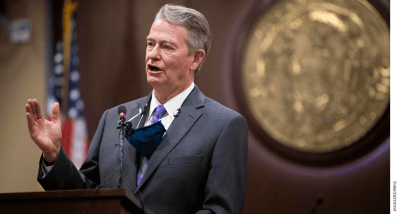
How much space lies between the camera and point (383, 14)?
284 cm

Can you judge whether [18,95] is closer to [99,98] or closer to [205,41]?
[99,98]

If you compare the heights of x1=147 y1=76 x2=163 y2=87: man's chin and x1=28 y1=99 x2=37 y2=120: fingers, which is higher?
x1=147 y1=76 x2=163 y2=87: man's chin

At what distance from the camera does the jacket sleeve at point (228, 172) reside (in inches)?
57.9

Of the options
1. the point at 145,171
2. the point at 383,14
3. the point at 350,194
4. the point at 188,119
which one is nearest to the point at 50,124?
the point at 145,171

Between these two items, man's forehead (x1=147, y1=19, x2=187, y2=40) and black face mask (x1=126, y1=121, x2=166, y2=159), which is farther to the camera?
man's forehead (x1=147, y1=19, x2=187, y2=40)

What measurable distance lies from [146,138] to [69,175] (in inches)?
12.8

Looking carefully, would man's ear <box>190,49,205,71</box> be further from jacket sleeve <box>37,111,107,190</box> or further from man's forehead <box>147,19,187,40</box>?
jacket sleeve <box>37,111,107,190</box>

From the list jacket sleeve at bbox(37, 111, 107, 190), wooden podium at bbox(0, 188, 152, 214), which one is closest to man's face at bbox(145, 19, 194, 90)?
jacket sleeve at bbox(37, 111, 107, 190)

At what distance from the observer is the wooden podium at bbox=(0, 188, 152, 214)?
3.34 feet

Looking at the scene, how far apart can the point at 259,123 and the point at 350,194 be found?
834 mm

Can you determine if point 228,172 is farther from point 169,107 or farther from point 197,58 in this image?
point 197,58

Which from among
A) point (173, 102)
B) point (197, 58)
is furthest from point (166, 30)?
point (173, 102)

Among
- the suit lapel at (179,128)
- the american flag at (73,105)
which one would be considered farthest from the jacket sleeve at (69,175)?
the american flag at (73,105)

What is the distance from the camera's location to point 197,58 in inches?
74.3
